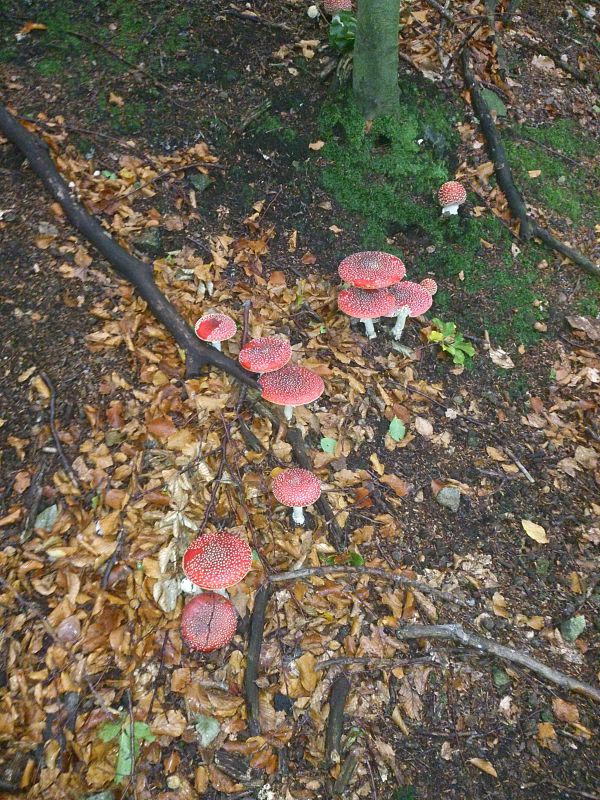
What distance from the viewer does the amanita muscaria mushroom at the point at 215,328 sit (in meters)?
4.33

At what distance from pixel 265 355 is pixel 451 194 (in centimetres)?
273

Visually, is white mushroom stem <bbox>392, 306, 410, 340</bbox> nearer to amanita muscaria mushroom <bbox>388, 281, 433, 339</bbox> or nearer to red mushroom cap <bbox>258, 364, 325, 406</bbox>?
amanita muscaria mushroom <bbox>388, 281, 433, 339</bbox>

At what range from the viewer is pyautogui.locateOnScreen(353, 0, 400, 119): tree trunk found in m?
4.98

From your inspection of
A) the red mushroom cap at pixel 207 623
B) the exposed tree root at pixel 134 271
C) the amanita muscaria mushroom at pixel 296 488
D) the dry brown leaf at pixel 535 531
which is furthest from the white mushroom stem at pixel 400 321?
the red mushroom cap at pixel 207 623

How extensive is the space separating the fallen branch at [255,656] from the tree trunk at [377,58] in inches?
189

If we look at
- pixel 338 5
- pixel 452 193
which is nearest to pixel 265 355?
pixel 452 193

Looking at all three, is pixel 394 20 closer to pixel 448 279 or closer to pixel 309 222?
pixel 309 222

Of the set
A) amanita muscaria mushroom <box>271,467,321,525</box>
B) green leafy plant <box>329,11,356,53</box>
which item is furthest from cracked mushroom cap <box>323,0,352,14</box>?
amanita muscaria mushroom <box>271,467,321,525</box>

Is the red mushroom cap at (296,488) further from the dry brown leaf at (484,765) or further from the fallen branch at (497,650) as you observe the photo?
the dry brown leaf at (484,765)

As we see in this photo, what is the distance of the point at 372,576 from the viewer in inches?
155

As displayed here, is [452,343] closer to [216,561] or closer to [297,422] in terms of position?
[297,422]

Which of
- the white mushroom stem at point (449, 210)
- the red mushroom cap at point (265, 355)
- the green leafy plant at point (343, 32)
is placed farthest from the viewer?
the green leafy plant at point (343, 32)

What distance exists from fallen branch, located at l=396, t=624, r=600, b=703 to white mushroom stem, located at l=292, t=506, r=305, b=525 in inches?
40.0

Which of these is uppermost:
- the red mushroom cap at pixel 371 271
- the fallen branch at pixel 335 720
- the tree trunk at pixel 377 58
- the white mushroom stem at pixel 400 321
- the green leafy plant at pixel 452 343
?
the tree trunk at pixel 377 58
